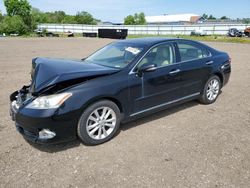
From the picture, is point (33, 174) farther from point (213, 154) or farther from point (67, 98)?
point (213, 154)

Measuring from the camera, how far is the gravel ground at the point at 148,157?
292 centimetres

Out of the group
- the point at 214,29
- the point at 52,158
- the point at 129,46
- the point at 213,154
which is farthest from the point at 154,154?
the point at 214,29

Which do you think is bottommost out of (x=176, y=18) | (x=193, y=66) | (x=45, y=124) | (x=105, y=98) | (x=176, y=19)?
(x=45, y=124)

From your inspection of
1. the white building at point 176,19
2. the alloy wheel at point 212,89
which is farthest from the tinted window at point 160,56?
the white building at point 176,19

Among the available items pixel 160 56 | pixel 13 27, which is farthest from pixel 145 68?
pixel 13 27

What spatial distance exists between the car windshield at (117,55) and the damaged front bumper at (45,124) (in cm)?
130

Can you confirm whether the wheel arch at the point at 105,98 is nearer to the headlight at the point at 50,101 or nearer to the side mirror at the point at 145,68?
the headlight at the point at 50,101

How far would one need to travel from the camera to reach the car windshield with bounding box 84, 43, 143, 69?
4.18m

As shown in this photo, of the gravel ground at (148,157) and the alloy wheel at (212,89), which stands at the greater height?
the alloy wheel at (212,89)

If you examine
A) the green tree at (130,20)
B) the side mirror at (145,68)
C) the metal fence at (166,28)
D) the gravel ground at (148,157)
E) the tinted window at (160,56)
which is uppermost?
the green tree at (130,20)

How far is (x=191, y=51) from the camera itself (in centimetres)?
505

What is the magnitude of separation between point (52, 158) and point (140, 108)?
1.60 m

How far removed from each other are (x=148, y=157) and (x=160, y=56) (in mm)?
1910

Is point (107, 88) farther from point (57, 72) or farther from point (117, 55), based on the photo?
point (117, 55)
